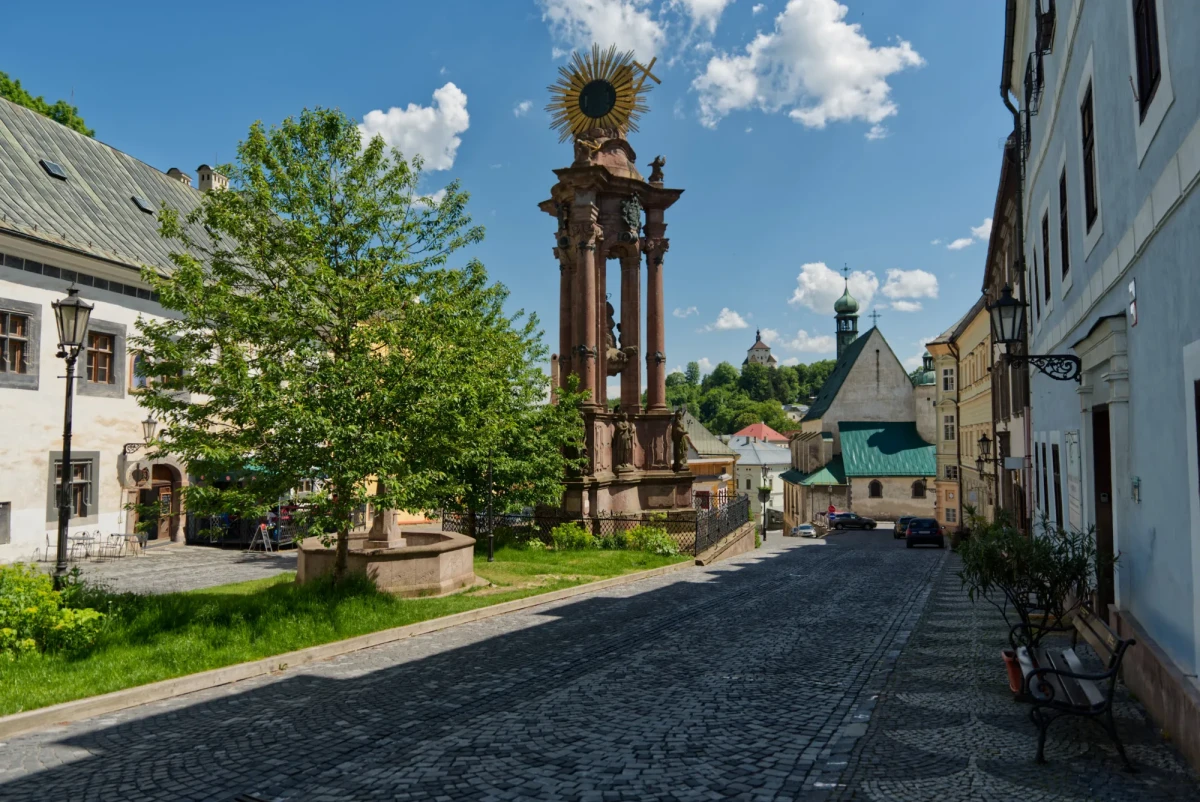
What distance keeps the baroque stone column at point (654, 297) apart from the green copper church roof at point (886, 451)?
39.7 m

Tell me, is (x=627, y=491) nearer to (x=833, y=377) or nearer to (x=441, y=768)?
(x=441, y=768)

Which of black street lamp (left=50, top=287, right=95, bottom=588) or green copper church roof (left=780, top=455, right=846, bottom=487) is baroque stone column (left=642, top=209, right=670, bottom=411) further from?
green copper church roof (left=780, top=455, right=846, bottom=487)

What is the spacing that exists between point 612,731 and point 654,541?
48.0ft

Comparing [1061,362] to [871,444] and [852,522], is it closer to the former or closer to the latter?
[852,522]

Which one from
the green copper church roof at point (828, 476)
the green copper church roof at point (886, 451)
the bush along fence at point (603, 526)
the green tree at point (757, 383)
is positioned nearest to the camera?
the bush along fence at point (603, 526)

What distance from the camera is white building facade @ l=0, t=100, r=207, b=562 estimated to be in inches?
762

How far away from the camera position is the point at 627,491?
25.2 m

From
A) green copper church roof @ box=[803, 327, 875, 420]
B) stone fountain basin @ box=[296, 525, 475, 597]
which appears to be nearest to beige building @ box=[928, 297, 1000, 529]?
green copper church roof @ box=[803, 327, 875, 420]

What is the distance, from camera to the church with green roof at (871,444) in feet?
204

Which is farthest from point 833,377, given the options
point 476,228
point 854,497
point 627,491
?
point 476,228

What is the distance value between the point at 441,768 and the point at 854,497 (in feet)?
197

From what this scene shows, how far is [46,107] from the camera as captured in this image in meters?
30.9

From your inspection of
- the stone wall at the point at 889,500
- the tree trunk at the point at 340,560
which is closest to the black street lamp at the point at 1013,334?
the tree trunk at the point at 340,560

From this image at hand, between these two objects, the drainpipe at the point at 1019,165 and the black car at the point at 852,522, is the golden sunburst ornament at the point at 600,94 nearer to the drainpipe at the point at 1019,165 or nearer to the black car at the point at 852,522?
the drainpipe at the point at 1019,165
